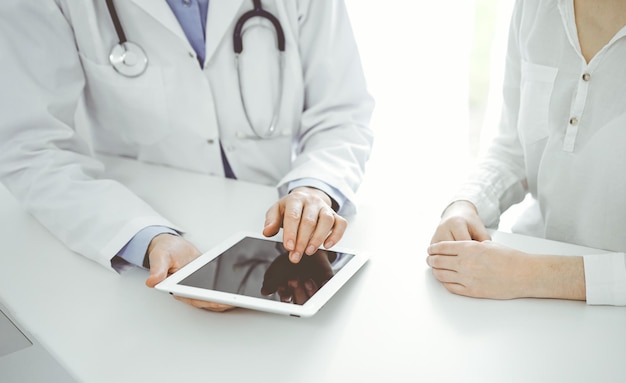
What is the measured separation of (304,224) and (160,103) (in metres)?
0.55

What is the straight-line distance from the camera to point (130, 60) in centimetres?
121

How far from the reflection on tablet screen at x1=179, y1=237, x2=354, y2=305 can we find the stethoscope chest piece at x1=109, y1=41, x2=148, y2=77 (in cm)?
53

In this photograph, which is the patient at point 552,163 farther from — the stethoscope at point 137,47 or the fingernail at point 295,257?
the stethoscope at point 137,47

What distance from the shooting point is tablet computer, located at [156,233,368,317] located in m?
0.74

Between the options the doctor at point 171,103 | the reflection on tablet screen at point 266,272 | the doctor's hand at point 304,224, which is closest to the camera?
the reflection on tablet screen at point 266,272

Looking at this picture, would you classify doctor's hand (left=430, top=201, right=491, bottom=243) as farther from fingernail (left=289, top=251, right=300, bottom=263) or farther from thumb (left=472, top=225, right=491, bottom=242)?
fingernail (left=289, top=251, right=300, bottom=263)

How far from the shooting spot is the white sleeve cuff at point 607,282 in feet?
2.52

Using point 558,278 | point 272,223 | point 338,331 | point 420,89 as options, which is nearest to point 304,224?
point 272,223

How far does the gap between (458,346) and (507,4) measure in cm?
140

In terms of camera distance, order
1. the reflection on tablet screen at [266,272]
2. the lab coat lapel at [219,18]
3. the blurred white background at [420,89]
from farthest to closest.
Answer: the blurred white background at [420,89], the lab coat lapel at [219,18], the reflection on tablet screen at [266,272]

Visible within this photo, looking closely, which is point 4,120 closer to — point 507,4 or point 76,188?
point 76,188

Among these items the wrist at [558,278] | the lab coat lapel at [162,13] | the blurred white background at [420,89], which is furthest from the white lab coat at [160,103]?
the blurred white background at [420,89]

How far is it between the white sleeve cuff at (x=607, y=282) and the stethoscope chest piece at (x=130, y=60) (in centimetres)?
97

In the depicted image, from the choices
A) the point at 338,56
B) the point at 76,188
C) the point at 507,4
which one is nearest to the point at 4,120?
the point at 76,188
